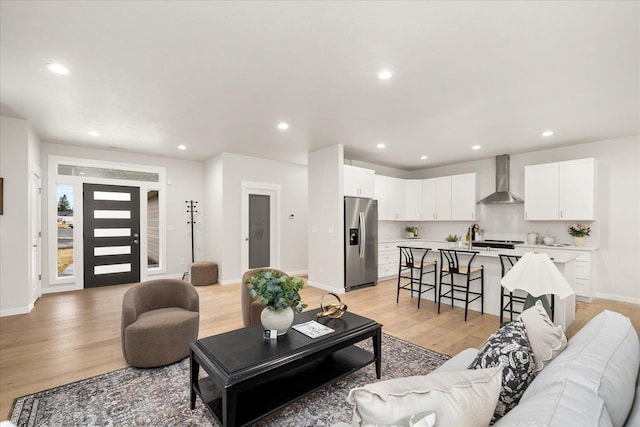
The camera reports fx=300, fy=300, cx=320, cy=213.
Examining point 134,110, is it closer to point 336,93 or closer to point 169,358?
point 336,93

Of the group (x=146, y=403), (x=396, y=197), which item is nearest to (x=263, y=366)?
(x=146, y=403)

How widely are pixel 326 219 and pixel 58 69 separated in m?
4.13

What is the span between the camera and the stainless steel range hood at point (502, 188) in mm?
5980

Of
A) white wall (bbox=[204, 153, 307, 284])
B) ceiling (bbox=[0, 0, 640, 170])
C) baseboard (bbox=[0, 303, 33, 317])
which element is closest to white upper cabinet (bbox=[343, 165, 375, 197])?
ceiling (bbox=[0, 0, 640, 170])

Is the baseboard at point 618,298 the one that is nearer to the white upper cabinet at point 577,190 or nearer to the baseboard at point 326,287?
the white upper cabinet at point 577,190

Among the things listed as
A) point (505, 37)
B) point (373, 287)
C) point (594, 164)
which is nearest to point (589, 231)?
point (594, 164)

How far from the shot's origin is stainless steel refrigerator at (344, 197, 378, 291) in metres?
5.58

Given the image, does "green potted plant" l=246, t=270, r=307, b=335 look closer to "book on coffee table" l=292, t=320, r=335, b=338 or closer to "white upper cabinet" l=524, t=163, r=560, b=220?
"book on coffee table" l=292, t=320, r=335, b=338

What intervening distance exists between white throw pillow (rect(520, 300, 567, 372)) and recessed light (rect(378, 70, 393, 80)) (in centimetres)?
233

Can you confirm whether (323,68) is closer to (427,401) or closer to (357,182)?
(427,401)

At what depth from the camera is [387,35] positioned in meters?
2.27

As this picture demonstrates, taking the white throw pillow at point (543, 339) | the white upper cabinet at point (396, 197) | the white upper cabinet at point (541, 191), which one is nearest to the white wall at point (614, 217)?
the white upper cabinet at point (541, 191)

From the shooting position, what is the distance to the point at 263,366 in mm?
1751

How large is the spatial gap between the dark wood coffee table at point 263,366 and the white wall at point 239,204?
Answer: 13.5 feet
